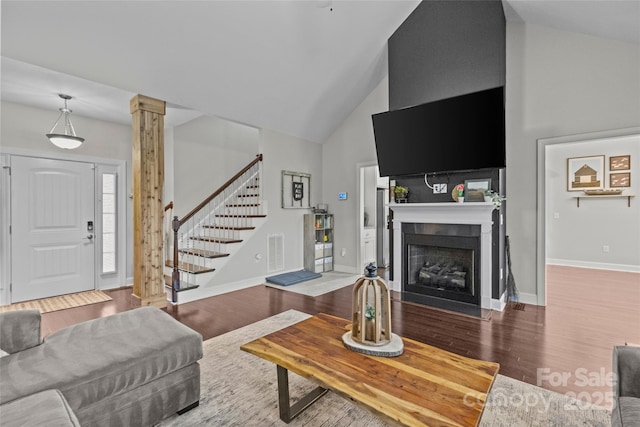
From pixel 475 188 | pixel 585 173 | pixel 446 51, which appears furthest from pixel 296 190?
pixel 585 173

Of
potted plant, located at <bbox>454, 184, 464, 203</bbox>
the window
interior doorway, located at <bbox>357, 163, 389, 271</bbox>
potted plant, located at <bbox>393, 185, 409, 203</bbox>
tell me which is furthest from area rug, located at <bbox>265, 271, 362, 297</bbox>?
the window

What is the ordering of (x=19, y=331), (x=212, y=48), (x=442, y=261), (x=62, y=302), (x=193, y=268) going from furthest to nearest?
(x=193, y=268) < (x=442, y=261) < (x=62, y=302) < (x=212, y=48) < (x=19, y=331)

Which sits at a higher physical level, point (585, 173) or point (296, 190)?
point (585, 173)

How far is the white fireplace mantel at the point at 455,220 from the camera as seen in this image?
12.4ft

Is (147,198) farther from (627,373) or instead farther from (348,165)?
(627,373)

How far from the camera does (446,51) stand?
4184 mm

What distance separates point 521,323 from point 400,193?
7.03 feet

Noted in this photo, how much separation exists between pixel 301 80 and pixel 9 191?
14.1ft

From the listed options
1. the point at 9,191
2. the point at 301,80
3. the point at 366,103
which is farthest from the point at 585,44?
the point at 9,191

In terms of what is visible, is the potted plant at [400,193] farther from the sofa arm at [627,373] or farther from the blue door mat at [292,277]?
the sofa arm at [627,373]

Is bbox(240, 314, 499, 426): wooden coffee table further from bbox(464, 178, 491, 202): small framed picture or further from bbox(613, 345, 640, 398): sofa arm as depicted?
bbox(464, 178, 491, 202): small framed picture

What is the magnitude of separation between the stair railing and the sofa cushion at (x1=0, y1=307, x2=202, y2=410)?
2.44 metres

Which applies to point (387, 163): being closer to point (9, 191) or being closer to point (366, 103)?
point (366, 103)

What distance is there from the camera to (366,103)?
5738mm
